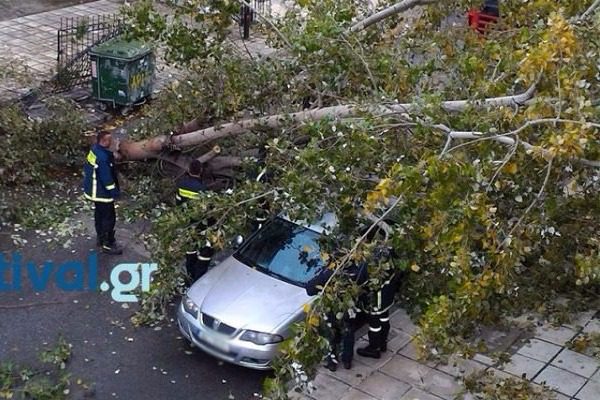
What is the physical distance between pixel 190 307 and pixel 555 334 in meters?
3.75

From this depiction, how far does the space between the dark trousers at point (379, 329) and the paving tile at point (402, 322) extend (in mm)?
573

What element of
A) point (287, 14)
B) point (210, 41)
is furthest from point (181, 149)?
point (287, 14)

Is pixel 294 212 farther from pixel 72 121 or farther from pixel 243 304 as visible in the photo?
pixel 72 121

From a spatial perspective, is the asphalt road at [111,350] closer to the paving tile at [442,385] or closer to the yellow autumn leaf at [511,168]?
the paving tile at [442,385]

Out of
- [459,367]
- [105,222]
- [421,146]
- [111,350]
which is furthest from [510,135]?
[105,222]

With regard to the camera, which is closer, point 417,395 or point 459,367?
point 417,395

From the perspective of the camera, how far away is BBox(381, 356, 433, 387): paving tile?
8.12m

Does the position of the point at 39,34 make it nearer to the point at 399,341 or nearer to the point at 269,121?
the point at 269,121

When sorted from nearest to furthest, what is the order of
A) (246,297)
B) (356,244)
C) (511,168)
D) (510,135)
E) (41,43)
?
(511,168)
(510,135)
(356,244)
(246,297)
(41,43)

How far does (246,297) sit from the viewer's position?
816cm

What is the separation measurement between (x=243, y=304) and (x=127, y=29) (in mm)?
3482

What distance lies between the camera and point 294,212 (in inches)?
301

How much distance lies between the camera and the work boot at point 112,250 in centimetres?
988

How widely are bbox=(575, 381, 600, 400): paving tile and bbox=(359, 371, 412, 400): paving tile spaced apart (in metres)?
1.55
